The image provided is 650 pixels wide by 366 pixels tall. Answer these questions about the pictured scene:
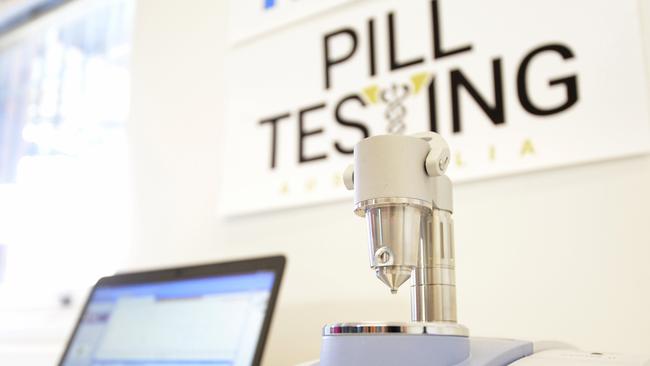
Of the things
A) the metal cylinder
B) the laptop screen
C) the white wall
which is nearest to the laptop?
the laptop screen

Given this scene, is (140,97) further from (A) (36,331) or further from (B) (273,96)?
(A) (36,331)

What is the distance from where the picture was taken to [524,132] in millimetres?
803

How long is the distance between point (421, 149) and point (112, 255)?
1112mm

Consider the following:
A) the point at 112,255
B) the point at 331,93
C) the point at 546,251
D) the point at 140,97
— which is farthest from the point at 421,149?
the point at 112,255

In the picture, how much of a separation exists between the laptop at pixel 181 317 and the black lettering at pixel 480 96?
1.04 feet

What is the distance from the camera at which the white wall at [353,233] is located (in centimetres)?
72

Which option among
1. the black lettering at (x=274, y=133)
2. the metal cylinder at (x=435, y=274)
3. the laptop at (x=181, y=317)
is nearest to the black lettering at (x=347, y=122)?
the black lettering at (x=274, y=133)

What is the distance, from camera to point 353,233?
0.94 meters

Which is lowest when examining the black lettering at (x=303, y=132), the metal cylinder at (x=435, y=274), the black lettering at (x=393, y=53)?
the metal cylinder at (x=435, y=274)

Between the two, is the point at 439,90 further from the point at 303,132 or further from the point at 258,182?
the point at 258,182

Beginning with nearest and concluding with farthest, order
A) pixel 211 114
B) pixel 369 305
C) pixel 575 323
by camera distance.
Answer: pixel 575 323
pixel 369 305
pixel 211 114

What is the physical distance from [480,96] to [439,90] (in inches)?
2.5

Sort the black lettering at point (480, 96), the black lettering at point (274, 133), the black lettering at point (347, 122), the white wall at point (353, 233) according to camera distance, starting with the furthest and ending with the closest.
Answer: the black lettering at point (274, 133) < the black lettering at point (347, 122) < the black lettering at point (480, 96) < the white wall at point (353, 233)

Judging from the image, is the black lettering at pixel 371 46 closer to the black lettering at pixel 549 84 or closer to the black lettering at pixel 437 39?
the black lettering at pixel 437 39
